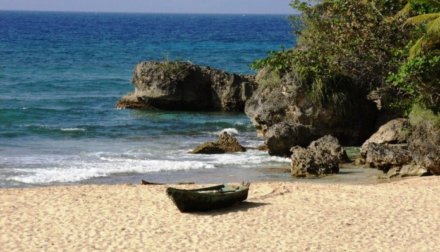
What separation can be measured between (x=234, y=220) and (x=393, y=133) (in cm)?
1016

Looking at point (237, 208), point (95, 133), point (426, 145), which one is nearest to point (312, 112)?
point (426, 145)

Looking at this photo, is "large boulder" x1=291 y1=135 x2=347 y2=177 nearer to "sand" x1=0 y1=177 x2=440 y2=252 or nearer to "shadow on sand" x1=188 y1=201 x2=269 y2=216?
"sand" x1=0 y1=177 x2=440 y2=252

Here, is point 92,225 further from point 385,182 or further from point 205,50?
point 205,50

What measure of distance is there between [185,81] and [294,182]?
17.3 m

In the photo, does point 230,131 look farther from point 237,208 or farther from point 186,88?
point 237,208

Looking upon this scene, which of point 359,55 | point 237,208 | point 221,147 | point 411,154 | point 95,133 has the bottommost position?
point 95,133

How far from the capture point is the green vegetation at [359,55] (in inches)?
1101

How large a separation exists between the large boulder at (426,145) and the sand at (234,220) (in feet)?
5.24

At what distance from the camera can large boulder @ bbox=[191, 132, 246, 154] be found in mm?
28516

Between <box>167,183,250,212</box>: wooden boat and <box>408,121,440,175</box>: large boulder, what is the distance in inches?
254

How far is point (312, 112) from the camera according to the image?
29.6 metres

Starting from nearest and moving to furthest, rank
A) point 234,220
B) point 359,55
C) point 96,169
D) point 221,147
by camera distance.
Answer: point 234,220, point 96,169, point 221,147, point 359,55

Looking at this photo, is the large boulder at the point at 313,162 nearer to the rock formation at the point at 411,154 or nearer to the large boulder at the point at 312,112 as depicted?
the rock formation at the point at 411,154

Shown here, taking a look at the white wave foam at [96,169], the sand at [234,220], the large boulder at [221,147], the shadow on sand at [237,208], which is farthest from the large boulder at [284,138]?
the shadow on sand at [237,208]
